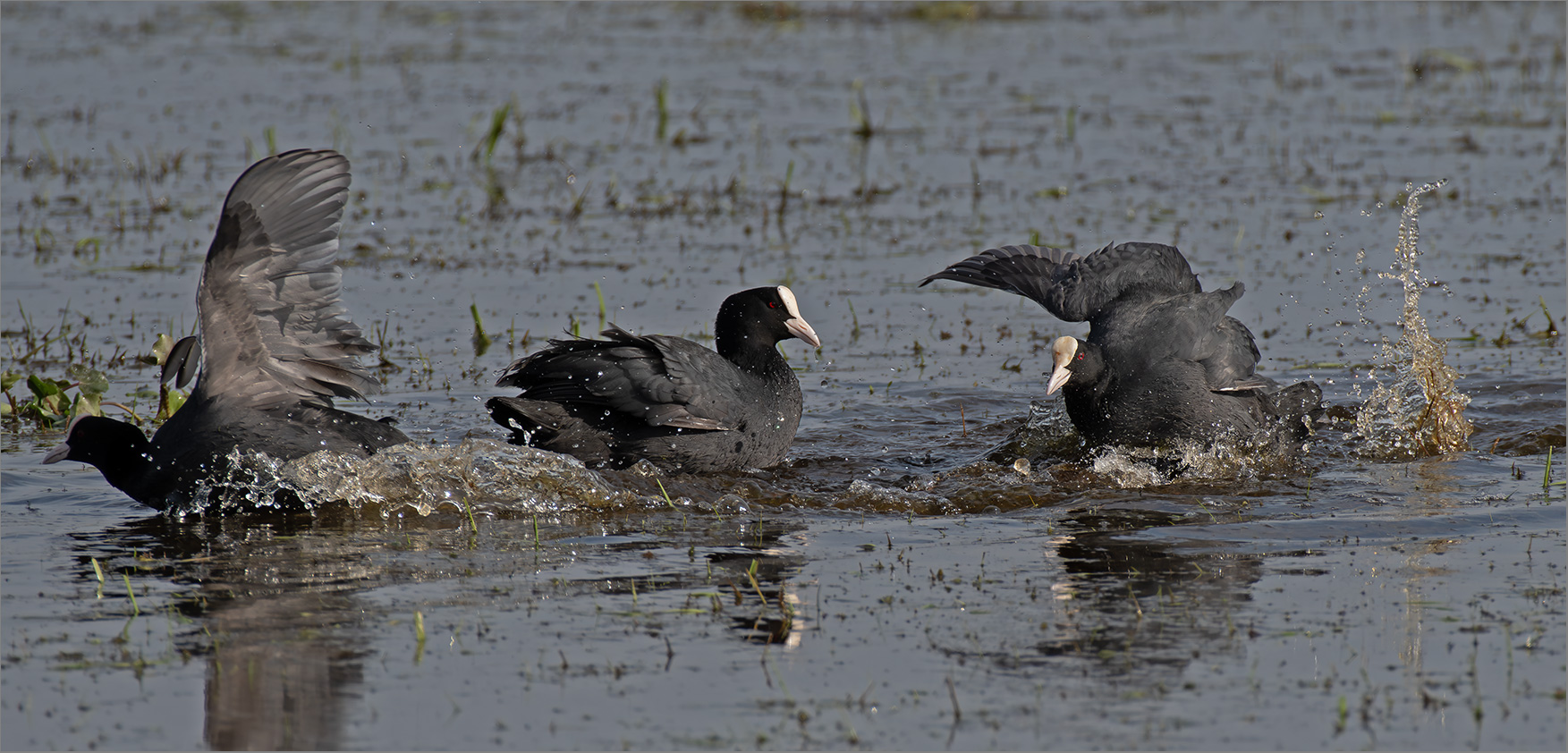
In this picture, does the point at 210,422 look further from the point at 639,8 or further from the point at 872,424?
the point at 639,8

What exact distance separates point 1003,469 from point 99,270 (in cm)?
548

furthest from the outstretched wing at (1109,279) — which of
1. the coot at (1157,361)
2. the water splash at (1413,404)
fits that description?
the water splash at (1413,404)

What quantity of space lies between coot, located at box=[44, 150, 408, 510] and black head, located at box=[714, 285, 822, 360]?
4.89 ft

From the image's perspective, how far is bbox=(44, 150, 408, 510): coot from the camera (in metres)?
5.52

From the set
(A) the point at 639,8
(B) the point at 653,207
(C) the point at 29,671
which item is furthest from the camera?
(A) the point at 639,8

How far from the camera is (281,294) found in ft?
18.5

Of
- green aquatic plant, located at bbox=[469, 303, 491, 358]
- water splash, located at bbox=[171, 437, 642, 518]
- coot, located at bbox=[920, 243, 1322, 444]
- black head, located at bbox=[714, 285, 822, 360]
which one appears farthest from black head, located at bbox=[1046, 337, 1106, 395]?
green aquatic plant, located at bbox=[469, 303, 491, 358]

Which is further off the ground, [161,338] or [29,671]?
[161,338]

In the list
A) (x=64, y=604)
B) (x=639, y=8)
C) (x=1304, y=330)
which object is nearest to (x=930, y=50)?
(x=639, y=8)

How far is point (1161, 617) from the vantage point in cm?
430

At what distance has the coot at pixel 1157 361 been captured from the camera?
640cm

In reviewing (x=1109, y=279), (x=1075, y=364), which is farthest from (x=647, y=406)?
(x=1109, y=279)

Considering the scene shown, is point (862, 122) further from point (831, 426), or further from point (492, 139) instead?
point (831, 426)

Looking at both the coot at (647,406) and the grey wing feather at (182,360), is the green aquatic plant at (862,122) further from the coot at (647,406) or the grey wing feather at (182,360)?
the grey wing feather at (182,360)
